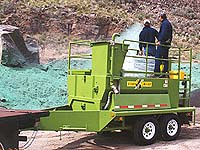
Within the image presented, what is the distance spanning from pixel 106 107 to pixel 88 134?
1.88 m

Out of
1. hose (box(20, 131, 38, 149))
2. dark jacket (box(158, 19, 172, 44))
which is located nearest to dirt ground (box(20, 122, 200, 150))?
hose (box(20, 131, 38, 149))

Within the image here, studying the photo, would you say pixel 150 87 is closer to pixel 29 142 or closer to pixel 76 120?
pixel 76 120

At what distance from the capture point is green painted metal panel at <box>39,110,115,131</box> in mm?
7711

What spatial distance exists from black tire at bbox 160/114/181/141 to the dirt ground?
0.47 feet

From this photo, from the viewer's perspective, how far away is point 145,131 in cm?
862

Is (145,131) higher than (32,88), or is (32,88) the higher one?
(32,88)

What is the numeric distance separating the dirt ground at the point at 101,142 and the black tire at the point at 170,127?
0.14m

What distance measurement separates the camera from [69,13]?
97.4 feet

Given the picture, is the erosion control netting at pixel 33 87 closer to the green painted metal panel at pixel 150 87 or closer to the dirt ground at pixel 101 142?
the dirt ground at pixel 101 142

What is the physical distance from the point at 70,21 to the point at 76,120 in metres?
21.8

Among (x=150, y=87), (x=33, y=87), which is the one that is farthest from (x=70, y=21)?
(x=150, y=87)

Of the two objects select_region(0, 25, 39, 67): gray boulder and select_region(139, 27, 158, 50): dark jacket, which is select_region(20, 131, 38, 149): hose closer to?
select_region(139, 27, 158, 50): dark jacket


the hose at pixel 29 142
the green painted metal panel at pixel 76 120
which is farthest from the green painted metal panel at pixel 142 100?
the hose at pixel 29 142

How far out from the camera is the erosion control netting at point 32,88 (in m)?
13.6
